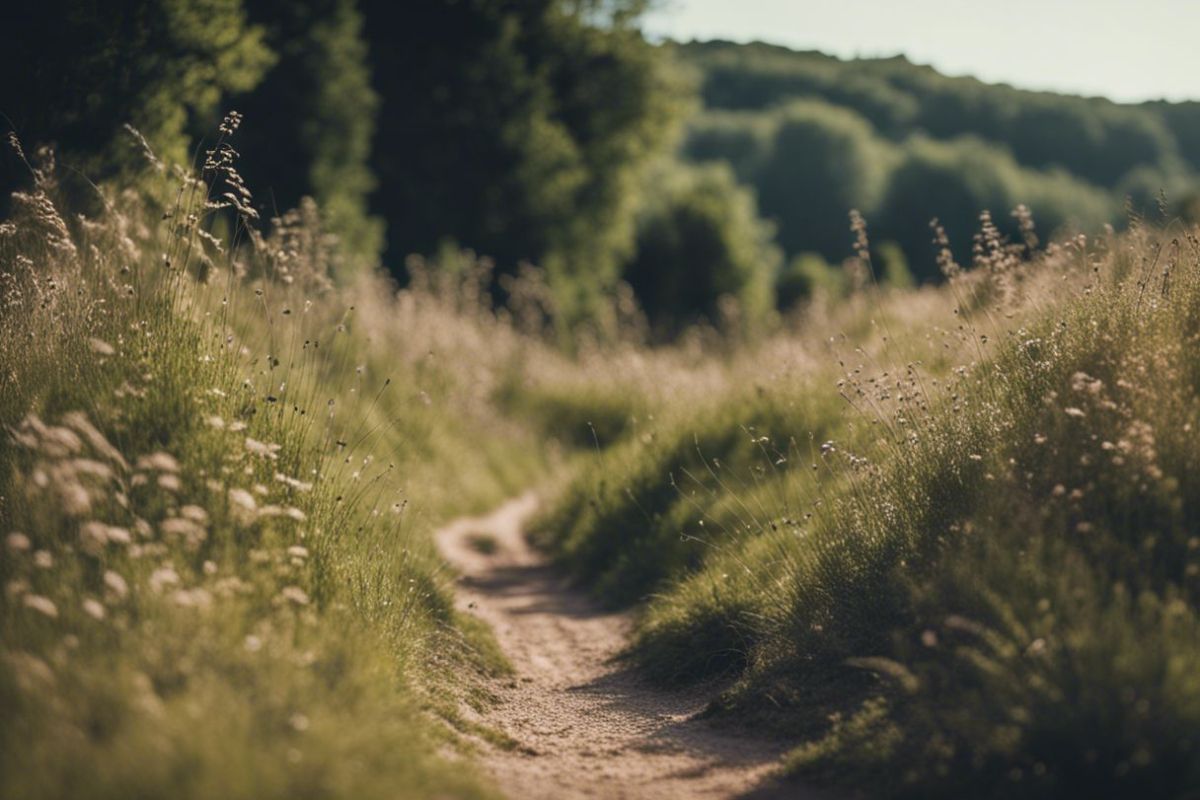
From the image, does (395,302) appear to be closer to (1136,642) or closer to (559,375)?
(559,375)

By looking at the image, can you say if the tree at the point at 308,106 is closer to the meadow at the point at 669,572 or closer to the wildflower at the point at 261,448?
the meadow at the point at 669,572

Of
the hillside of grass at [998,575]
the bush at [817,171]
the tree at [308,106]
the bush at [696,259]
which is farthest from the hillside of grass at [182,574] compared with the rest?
the bush at [817,171]

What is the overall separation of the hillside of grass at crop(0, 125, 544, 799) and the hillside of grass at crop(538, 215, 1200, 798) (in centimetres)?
159

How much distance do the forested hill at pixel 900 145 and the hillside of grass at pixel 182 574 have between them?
198ft

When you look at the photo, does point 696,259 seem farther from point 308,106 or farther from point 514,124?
→ point 308,106

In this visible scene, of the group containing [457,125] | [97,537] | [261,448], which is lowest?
[97,537]

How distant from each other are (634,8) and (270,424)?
2199 centimetres

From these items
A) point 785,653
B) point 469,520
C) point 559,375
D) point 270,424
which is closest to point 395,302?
point 559,375

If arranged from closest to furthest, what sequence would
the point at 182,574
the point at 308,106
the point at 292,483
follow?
the point at 182,574
the point at 292,483
the point at 308,106

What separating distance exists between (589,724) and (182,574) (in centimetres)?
221

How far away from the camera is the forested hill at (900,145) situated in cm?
6575

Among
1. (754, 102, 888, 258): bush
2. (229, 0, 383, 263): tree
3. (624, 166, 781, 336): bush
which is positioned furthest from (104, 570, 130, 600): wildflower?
(754, 102, 888, 258): bush

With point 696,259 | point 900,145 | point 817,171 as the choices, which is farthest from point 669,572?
point 900,145

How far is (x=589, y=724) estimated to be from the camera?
483 centimetres
